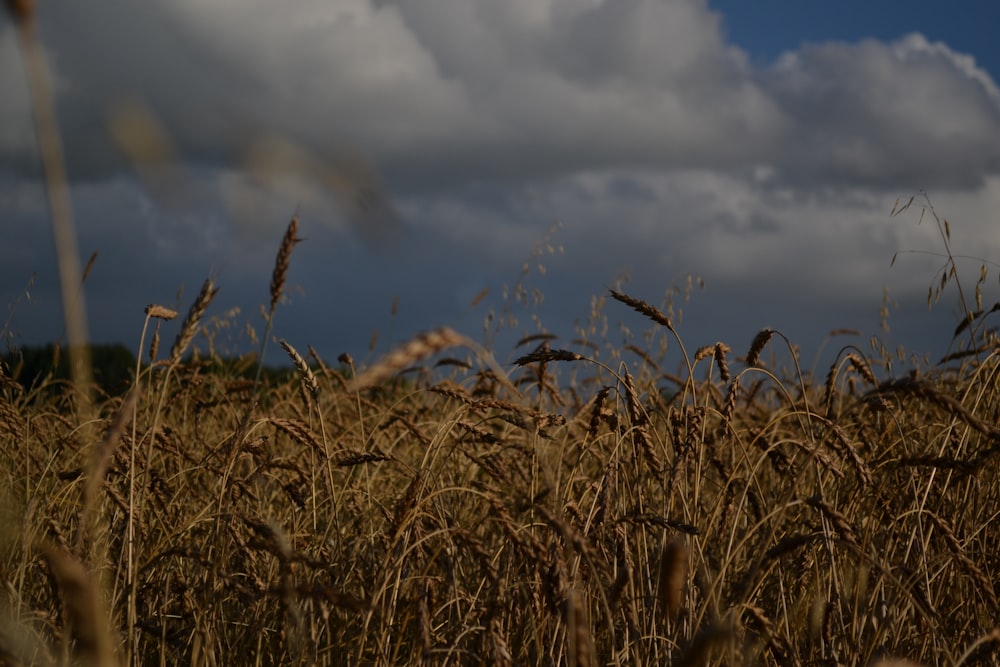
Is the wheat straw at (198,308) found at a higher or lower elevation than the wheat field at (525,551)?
higher

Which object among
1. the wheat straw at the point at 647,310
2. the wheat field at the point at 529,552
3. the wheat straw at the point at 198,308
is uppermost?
the wheat straw at the point at 647,310

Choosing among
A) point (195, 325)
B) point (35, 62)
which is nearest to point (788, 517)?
point (195, 325)

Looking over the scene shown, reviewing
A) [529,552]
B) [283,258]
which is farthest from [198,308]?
[529,552]

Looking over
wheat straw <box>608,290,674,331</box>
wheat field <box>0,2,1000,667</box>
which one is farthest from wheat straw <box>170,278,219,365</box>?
wheat straw <box>608,290,674,331</box>

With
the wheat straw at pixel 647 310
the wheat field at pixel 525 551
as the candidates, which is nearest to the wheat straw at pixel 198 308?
the wheat field at pixel 525 551

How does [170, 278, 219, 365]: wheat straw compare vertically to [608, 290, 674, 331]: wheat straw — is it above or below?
below

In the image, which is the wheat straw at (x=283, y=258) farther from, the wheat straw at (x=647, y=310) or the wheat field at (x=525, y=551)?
the wheat straw at (x=647, y=310)

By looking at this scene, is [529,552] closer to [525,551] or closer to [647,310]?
[525,551]

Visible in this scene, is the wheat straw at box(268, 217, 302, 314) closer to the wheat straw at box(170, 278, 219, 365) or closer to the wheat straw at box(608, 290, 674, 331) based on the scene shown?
the wheat straw at box(170, 278, 219, 365)

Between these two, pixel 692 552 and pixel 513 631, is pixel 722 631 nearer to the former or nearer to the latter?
pixel 692 552

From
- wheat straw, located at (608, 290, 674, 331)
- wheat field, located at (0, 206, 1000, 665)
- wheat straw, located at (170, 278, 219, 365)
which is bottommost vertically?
wheat field, located at (0, 206, 1000, 665)

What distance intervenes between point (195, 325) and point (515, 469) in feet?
5.88

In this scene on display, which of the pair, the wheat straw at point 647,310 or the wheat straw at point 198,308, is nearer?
the wheat straw at point 198,308

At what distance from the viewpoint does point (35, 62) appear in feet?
2.80
